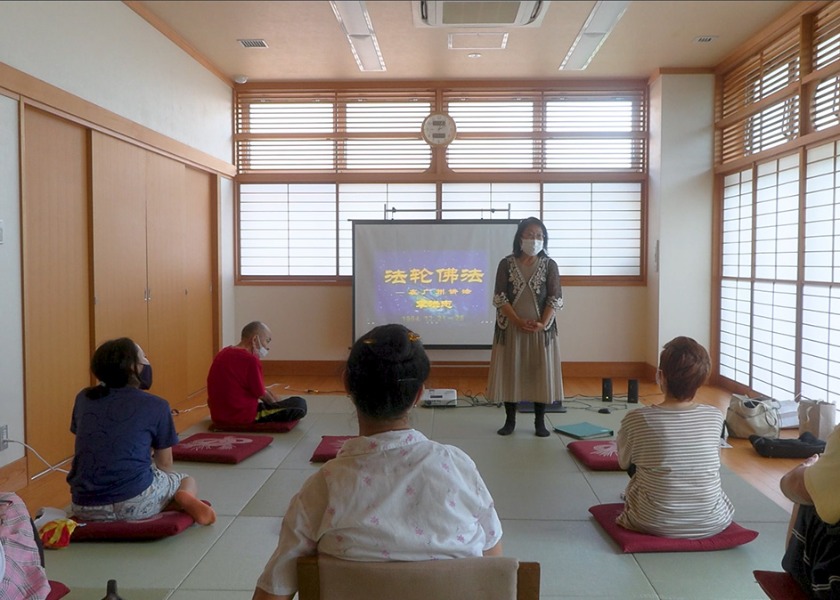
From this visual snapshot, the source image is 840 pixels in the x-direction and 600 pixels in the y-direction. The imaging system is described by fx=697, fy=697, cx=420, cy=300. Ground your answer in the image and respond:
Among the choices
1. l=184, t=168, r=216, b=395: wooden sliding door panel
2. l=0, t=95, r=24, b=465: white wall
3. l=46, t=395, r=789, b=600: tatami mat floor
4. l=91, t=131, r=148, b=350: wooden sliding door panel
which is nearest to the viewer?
l=46, t=395, r=789, b=600: tatami mat floor

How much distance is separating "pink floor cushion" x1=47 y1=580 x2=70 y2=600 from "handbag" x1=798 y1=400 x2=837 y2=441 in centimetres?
406

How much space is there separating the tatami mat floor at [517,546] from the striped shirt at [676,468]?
0.12 meters

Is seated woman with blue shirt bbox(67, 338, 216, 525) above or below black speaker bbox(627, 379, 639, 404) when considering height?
above

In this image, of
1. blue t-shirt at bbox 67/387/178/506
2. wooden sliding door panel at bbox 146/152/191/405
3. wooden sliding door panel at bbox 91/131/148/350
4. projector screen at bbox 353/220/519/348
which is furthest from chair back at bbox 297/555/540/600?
projector screen at bbox 353/220/519/348

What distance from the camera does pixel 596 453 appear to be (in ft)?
13.0

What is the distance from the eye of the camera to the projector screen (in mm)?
6676

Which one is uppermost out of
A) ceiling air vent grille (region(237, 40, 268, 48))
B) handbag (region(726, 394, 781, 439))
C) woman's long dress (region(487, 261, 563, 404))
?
ceiling air vent grille (region(237, 40, 268, 48))

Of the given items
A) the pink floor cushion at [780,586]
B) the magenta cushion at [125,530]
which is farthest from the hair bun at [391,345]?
the magenta cushion at [125,530]

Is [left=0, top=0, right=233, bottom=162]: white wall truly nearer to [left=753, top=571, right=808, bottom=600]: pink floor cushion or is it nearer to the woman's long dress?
the woman's long dress

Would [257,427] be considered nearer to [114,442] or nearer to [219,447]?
[219,447]

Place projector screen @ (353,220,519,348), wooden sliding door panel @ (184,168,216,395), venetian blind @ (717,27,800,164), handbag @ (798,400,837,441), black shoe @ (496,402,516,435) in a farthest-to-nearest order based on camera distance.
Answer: projector screen @ (353,220,519,348)
wooden sliding door panel @ (184,168,216,395)
venetian blind @ (717,27,800,164)
black shoe @ (496,402,516,435)
handbag @ (798,400,837,441)

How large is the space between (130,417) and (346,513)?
181 cm

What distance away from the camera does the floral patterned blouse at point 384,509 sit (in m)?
1.24

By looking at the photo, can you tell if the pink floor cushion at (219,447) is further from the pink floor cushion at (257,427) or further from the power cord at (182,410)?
the power cord at (182,410)
